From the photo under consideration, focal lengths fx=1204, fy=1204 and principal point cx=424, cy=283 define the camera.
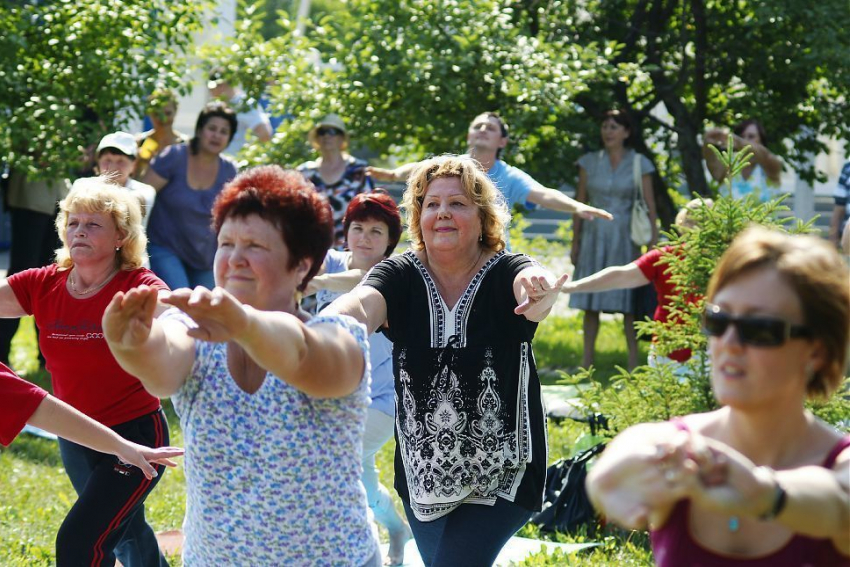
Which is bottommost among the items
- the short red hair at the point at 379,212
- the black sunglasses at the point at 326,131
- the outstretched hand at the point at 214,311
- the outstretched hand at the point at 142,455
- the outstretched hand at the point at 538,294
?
the outstretched hand at the point at 142,455

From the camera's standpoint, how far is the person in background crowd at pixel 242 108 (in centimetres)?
1034

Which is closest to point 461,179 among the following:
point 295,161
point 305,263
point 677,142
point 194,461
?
point 305,263

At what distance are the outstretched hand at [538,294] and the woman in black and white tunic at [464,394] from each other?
6 cm

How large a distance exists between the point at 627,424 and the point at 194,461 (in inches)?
126

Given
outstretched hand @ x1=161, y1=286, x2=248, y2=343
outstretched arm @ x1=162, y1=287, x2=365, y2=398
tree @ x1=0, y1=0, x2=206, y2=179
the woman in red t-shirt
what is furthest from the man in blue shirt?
outstretched hand @ x1=161, y1=286, x2=248, y2=343

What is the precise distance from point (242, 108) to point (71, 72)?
166cm

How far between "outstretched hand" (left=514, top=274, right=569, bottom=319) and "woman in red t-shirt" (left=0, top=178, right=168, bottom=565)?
1.38 m

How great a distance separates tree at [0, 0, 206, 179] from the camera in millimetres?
8852

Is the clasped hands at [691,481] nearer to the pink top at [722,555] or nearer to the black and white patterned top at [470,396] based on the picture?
the pink top at [722,555]

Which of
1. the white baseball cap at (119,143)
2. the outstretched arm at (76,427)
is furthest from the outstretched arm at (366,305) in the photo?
the white baseball cap at (119,143)

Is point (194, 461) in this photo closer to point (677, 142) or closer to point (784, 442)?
point (784, 442)

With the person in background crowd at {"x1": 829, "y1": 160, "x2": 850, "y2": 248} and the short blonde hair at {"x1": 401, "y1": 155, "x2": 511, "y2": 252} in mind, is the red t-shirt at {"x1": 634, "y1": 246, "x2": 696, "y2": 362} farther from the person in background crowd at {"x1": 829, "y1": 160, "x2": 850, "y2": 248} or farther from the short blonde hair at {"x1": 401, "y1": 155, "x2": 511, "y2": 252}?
the person in background crowd at {"x1": 829, "y1": 160, "x2": 850, "y2": 248}

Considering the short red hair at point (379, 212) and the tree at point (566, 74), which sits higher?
the tree at point (566, 74)

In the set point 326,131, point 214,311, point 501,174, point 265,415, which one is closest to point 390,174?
point 501,174
